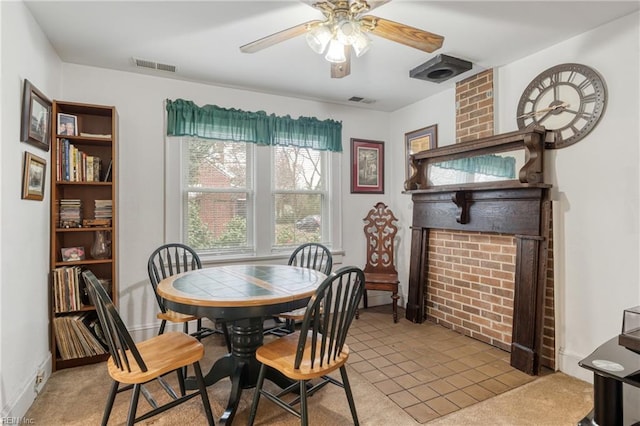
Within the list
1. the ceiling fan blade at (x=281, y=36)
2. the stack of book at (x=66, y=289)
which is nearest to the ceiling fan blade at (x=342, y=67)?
the ceiling fan blade at (x=281, y=36)

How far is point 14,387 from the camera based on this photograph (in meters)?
1.94

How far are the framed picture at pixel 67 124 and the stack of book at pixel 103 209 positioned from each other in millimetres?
569

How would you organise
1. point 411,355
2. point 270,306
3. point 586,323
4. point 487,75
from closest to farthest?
1. point 270,306
2. point 586,323
3. point 411,355
4. point 487,75

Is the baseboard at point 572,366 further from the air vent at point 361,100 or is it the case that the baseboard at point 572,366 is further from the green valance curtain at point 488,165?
the air vent at point 361,100

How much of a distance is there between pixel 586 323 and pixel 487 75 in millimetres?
2166

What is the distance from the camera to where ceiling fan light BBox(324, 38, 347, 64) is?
1.92 metres

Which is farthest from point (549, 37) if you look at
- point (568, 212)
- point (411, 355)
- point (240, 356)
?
point (240, 356)

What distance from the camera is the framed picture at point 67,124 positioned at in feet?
8.72

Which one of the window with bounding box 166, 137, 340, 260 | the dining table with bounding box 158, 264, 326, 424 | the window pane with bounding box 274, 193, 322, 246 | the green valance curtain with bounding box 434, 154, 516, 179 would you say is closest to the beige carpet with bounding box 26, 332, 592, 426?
the dining table with bounding box 158, 264, 326, 424

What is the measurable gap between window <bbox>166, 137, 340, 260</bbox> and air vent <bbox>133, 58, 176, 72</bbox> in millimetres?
609

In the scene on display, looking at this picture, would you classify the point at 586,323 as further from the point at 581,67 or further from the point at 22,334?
the point at 22,334

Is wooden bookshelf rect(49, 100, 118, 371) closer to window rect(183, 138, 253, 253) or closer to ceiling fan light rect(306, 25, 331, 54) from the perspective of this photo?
window rect(183, 138, 253, 253)

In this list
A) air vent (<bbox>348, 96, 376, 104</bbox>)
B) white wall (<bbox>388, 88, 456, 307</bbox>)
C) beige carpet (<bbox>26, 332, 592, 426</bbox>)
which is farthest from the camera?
air vent (<bbox>348, 96, 376, 104</bbox>)

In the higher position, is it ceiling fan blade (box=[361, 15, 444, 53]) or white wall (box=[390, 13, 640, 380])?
ceiling fan blade (box=[361, 15, 444, 53])
